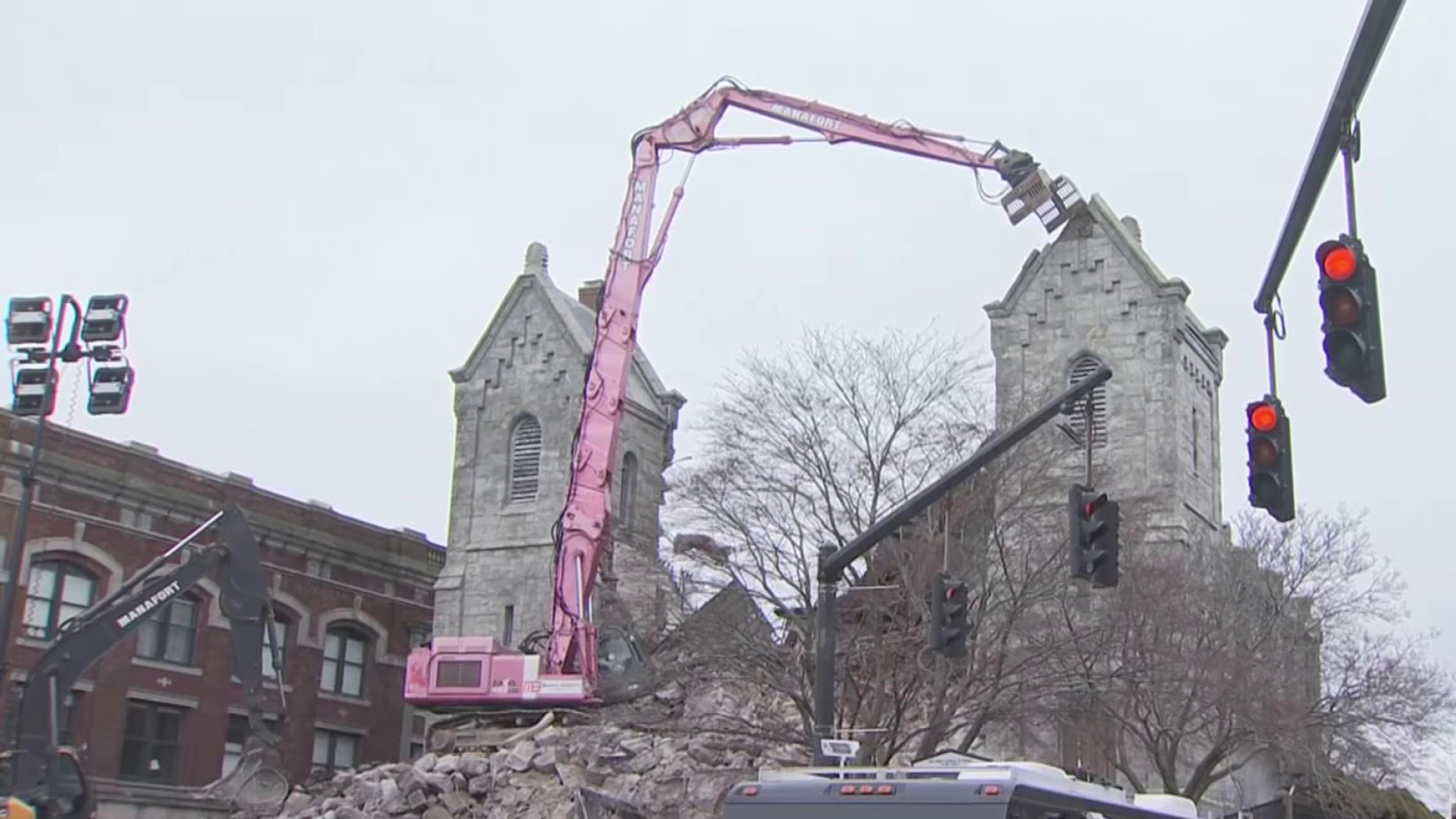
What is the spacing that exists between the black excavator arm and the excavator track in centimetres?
786

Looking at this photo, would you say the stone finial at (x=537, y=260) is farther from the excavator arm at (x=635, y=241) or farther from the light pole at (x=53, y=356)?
the light pole at (x=53, y=356)

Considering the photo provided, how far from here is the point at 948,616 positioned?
17500 millimetres

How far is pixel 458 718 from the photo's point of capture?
40375 mm

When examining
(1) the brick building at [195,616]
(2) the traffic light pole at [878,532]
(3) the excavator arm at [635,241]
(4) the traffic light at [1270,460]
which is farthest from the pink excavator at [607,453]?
(4) the traffic light at [1270,460]

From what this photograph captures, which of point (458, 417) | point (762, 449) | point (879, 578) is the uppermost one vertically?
point (458, 417)

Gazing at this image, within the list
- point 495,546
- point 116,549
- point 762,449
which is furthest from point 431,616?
point 762,449

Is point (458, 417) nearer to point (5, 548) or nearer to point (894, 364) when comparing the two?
point (5, 548)

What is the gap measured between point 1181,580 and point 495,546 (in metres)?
21.9

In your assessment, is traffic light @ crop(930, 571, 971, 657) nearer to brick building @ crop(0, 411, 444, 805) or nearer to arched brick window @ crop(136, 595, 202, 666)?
Answer: brick building @ crop(0, 411, 444, 805)

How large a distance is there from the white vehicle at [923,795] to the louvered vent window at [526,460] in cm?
3694

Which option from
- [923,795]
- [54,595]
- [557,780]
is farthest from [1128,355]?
[923,795]

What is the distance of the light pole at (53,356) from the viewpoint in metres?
22.8

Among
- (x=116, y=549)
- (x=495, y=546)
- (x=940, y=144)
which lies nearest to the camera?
(x=940, y=144)

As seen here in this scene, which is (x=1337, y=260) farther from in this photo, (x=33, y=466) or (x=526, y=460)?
(x=526, y=460)
